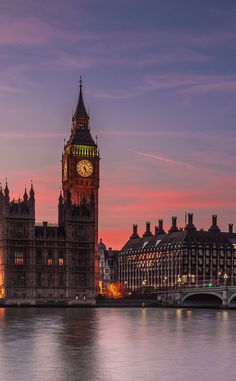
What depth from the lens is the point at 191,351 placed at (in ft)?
164

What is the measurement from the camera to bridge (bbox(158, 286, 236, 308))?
156 meters

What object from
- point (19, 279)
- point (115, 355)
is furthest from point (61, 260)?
point (115, 355)

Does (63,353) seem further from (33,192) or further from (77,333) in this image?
(33,192)

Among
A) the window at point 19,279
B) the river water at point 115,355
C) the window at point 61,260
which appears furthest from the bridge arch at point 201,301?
the river water at point 115,355

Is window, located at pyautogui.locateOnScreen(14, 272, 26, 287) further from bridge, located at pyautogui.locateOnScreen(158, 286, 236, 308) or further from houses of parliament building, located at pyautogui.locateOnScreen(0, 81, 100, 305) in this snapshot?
bridge, located at pyautogui.locateOnScreen(158, 286, 236, 308)

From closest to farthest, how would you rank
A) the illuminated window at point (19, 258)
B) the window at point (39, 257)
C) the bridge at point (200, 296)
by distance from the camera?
the bridge at point (200, 296) < the illuminated window at point (19, 258) < the window at point (39, 257)

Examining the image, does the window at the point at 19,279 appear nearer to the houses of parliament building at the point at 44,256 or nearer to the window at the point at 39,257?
the houses of parliament building at the point at 44,256

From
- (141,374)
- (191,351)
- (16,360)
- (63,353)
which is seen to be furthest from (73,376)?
(191,351)

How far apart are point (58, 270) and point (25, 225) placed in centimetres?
1250

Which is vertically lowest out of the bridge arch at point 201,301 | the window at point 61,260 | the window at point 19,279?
the bridge arch at point 201,301

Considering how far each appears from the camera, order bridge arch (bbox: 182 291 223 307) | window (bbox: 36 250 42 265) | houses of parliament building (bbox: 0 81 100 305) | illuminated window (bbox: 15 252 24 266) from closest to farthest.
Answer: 1. houses of parliament building (bbox: 0 81 100 305)
2. illuminated window (bbox: 15 252 24 266)
3. window (bbox: 36 250 42 265)
4. bridge arch (bbox: 182 291 223 307)

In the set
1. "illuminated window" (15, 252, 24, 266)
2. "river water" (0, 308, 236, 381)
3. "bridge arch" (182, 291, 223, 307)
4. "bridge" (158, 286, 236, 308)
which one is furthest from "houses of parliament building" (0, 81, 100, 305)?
"river water" (0, 308, 236, 381)

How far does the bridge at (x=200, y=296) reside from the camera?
156m

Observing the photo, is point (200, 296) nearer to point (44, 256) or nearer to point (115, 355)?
point (44, 256)
